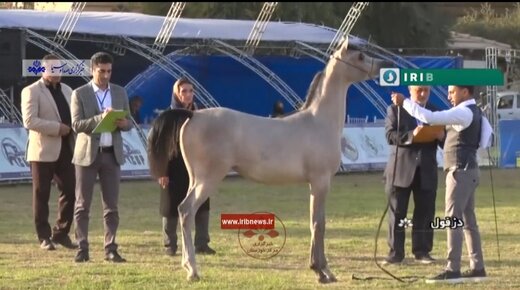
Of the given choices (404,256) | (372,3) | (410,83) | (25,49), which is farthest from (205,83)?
(410,83)

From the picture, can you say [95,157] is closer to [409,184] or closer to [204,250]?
[204,250]

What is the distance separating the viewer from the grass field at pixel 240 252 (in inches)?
406

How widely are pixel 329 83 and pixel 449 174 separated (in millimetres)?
1472

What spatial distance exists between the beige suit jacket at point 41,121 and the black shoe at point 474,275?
490 cm

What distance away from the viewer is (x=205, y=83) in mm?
29203

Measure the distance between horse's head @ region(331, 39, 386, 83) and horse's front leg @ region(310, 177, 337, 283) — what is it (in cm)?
106

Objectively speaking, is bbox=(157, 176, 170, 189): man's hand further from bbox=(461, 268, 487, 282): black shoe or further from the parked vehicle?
the parked vehicle

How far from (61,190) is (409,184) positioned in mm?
4083

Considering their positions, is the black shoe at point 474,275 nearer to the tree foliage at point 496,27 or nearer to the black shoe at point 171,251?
the black shoe at point 171,251

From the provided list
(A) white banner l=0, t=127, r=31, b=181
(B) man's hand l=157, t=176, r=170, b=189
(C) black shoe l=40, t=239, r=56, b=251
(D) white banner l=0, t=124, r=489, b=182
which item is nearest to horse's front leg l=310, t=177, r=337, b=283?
(B) man's hand l=157, t=176, r=170, b=189

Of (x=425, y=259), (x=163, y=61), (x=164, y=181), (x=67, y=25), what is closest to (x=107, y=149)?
(x=164, y=181)

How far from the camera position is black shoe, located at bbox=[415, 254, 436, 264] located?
12.0 metres

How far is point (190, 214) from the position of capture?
415 inches

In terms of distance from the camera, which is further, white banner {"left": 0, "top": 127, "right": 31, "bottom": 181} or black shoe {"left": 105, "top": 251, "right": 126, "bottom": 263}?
white banner {"left": 0, "top": 127, "right": 31, "bottom": 181}
